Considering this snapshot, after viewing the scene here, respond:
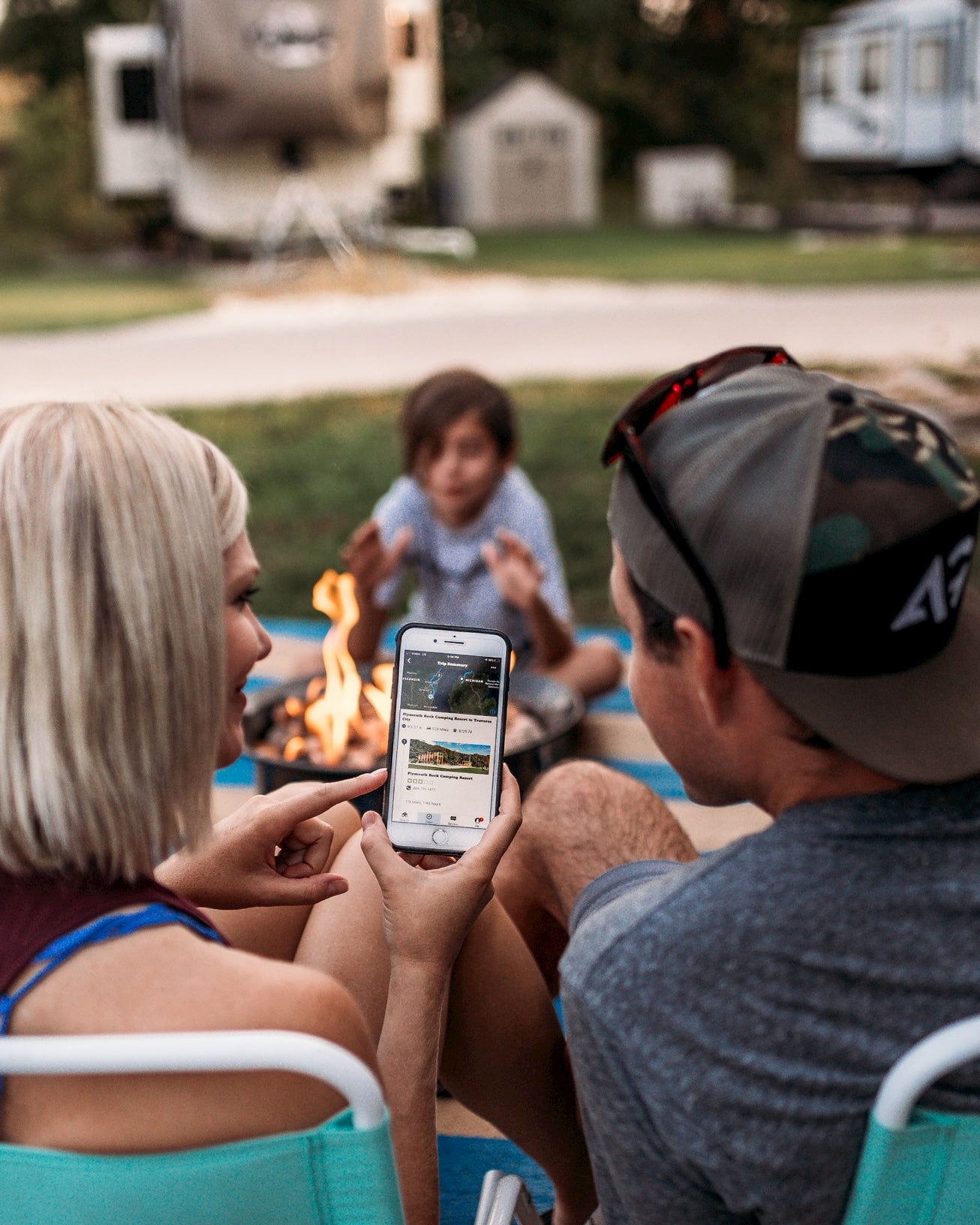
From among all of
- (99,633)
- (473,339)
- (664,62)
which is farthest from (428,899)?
(664,62)

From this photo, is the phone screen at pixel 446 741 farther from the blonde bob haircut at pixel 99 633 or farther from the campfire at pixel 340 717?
the campfire at pixel 340 717

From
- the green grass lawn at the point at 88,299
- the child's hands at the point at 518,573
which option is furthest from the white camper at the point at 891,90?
the child's hands at the point at 518,573

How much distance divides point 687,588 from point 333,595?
238cm

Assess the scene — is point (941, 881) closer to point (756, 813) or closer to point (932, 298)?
point (756, 813)

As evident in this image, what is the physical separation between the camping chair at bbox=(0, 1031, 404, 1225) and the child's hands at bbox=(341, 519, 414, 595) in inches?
98.0

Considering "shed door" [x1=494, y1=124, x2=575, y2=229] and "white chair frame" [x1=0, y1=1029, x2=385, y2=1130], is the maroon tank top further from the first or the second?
"shed door" [x1=494, y1=124, x2=575, y2=229]

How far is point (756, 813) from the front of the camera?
323 cm

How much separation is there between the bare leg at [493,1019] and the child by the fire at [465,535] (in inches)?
74.0

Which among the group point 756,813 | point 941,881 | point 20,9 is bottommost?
point 756,813

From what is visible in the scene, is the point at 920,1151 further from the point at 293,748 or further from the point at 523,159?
the point at 523,159

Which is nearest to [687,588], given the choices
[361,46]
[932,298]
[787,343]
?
[787,343]

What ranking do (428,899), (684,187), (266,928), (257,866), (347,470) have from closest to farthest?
(428,899)
(257,866)
(266,928)
(347,470)
(684,187)

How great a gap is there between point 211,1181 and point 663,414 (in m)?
0.77

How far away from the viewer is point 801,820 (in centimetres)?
117
